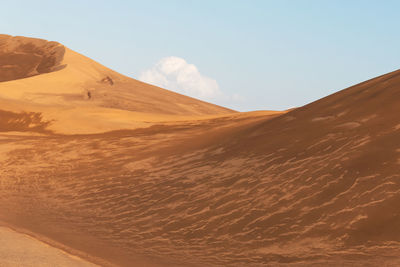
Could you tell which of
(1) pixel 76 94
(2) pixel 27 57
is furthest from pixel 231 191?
(2) pixel 27 57

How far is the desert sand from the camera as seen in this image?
22.3 ft

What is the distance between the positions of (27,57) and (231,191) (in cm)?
3777

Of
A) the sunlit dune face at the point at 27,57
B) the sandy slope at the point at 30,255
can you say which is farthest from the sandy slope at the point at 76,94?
the sandy slope at the point at 30,255

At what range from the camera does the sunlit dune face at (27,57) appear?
3994cm

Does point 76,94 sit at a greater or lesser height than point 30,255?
greater

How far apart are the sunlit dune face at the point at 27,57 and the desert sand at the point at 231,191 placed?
24.4 m

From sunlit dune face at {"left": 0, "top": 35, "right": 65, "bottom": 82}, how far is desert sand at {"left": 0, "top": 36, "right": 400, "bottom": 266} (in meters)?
24.4

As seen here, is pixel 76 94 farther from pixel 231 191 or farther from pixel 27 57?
pixel 231 191

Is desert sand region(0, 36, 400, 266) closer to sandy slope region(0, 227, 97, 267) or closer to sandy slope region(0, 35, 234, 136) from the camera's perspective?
sandy slope region(0, 227, 97, 267)

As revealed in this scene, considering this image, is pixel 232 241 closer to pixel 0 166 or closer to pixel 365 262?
pixel 365 262

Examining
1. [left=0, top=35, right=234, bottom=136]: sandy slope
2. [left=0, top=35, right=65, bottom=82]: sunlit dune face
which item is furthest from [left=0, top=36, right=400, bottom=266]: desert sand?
[left=0, top=35, right=65, bottom=82]: sunlit dune face

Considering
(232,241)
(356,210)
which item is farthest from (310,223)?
(232,241)

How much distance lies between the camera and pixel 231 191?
9078 millimetres

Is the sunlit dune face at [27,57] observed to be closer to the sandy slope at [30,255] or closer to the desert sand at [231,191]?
the desert sand at [231,191]
